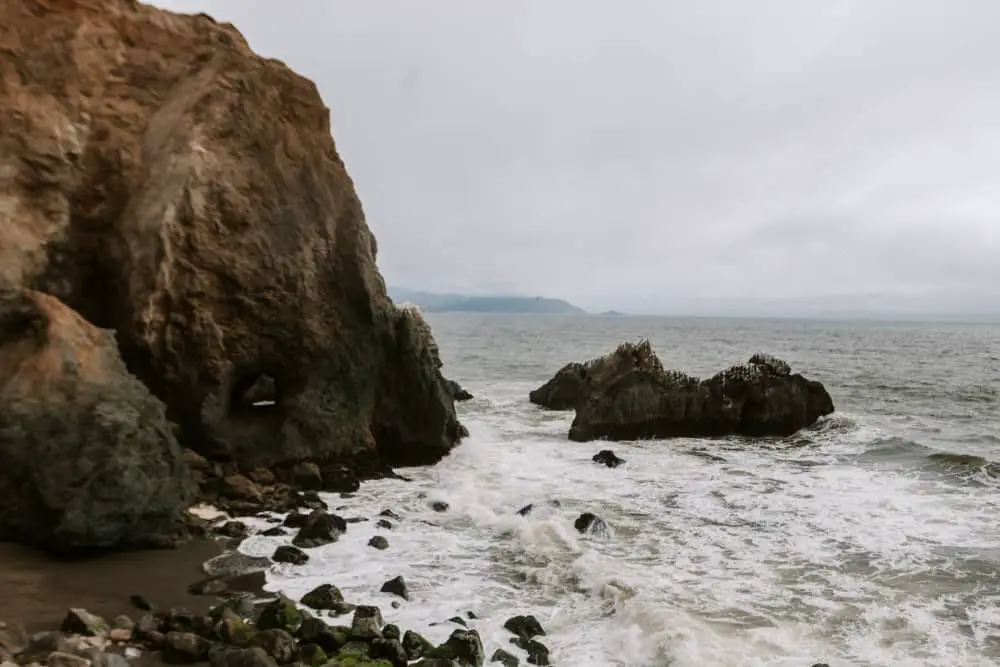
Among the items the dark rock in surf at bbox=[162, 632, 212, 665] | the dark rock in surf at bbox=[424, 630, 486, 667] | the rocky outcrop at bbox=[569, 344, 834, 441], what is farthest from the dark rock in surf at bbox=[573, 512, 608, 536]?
the rocky outcrop at bbox=[569, 344, 834, 441]

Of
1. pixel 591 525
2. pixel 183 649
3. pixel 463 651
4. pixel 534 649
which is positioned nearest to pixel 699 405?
pixel 591 525

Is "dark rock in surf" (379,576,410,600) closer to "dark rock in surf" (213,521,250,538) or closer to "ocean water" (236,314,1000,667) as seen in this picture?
"ocean water" (236,314,1000,667)

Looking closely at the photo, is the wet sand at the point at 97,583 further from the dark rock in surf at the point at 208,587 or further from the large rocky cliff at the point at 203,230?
the large rocky cliff at the point at 203,230

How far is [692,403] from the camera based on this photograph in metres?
28.2

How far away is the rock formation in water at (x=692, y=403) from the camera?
89.7 ft

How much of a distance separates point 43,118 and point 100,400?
7.85 meters

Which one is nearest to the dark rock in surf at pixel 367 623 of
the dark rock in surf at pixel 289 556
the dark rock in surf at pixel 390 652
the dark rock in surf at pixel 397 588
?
the dark rock in surf at pixel 390 652

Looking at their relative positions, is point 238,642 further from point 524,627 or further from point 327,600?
point 524,627

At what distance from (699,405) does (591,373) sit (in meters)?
7.05

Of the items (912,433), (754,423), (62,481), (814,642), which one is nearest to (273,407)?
(62,481)

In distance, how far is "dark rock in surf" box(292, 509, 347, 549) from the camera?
14.1 metres

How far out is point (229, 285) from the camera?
1809 cm

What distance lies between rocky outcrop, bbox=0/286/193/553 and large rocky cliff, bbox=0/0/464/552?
2.44 metres

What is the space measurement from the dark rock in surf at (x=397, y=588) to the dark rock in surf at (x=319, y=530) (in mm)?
2566
